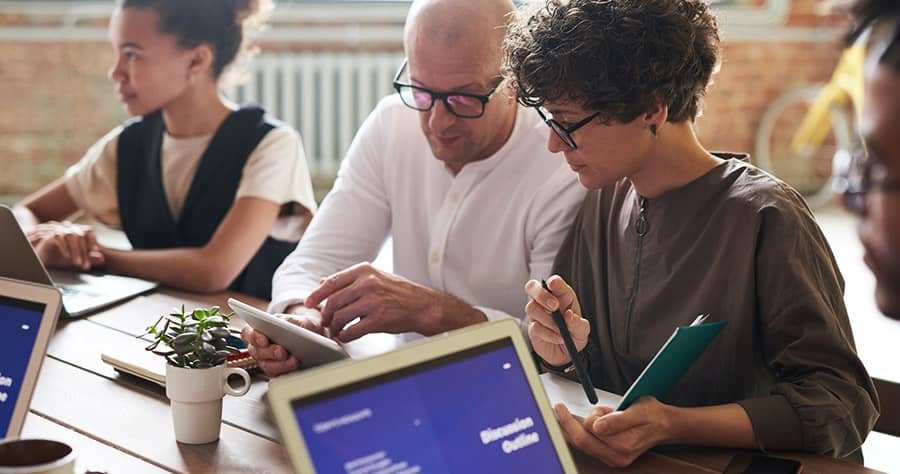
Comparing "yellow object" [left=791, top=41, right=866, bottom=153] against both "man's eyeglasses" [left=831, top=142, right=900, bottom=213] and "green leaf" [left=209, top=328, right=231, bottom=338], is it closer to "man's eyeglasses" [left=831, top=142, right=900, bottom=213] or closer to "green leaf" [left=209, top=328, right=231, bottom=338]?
"green leaf" [left=209, top=328, right=231, bottom=338]

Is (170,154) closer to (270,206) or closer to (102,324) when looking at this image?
(270,206)

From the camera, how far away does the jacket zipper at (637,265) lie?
66.9 inches

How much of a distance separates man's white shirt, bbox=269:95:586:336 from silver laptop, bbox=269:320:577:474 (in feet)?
2.78

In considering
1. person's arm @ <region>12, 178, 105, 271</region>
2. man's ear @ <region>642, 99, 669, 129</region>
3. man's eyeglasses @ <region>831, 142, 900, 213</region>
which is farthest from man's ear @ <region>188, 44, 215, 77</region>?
man's eyeglasses @ <region>831, 142, 900, 213</region>

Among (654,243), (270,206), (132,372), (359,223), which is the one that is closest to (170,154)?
(270,206)

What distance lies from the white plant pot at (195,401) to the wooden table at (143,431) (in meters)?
0.02

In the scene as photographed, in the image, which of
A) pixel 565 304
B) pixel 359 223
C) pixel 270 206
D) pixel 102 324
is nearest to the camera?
pixel 565 304

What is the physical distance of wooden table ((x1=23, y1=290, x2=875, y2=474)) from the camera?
4.19 ft

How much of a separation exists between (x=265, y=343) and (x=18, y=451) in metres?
0.58

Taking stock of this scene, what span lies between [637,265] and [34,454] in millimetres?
992

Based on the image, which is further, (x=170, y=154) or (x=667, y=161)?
(x=170, y=154)

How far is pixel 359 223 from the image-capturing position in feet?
7.36

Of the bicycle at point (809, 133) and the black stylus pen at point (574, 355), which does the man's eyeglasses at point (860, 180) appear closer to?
the black stylus pen at point (574, 355)

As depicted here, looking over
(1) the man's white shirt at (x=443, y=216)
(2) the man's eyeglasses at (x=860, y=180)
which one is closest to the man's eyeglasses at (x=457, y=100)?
(1) the man's white shirt at (x=443, y=216)
